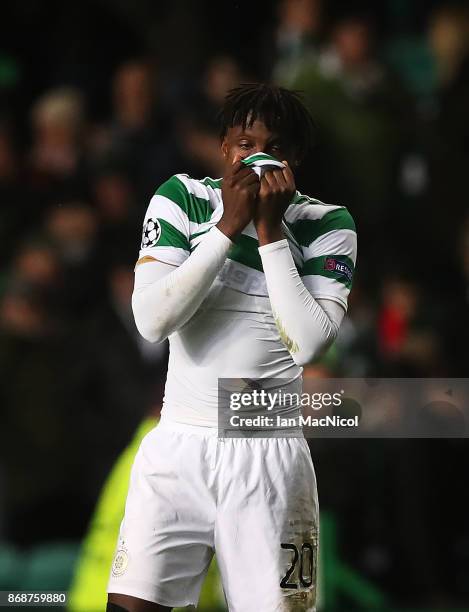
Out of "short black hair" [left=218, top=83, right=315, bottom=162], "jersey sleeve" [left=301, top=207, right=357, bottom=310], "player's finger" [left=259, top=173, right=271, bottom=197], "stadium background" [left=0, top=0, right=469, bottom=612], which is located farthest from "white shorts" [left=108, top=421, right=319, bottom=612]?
"stadium background" [left=0, top=0, right=469, bottom=612]

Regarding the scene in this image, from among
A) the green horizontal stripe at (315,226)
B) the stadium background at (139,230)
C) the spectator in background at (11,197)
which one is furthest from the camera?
the spectator in background at (11,197)

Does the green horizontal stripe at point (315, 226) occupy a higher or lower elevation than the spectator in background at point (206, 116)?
lower

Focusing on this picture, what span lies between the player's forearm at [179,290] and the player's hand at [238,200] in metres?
0.02

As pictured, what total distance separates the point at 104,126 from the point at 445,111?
115 centimetres

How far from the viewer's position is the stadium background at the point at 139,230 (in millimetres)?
3477

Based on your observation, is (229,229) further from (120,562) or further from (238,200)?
(120,562)

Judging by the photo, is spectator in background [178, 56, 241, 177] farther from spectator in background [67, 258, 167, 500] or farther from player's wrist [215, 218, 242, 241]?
player's wrist [215, 218, 242, 241]

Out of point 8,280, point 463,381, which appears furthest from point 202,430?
point 8,280

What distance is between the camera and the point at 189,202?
6.74 feet

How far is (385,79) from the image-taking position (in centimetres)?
386

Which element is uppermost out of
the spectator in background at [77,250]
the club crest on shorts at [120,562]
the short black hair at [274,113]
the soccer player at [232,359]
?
the spectator in background at [77,250]

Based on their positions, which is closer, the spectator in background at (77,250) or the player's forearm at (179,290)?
the player's forearm at (179,290)

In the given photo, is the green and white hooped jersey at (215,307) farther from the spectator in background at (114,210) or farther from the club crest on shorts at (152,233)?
the spectator in background at (114,210)

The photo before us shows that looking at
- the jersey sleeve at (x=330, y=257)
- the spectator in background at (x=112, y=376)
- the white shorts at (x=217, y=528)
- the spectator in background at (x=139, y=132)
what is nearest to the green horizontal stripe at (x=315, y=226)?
the jersey sleeve at (x=330, y=257)
